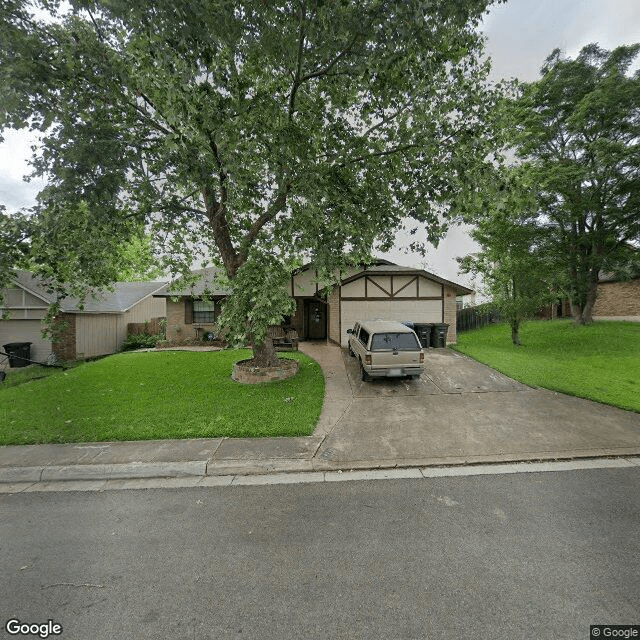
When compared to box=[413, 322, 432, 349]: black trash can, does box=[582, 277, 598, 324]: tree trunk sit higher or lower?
higher

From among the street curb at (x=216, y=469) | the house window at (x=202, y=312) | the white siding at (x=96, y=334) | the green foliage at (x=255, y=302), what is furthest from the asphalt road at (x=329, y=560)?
the white siding at (x=96, y=334)

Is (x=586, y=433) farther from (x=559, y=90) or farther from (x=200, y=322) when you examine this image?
(x=559, y=90)

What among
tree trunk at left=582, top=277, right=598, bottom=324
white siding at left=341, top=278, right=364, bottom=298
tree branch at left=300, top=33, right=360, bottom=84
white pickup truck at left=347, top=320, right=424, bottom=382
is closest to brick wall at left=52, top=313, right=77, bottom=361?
white siding at left=341, top=278, right=364, bottom=298

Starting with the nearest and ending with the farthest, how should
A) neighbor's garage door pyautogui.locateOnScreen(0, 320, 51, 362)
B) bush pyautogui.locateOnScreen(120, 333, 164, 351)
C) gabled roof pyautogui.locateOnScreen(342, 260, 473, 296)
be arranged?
gabled roof pyautogui.locateOnScreen(342, 260, 473, 296) → neighbor's garage door pyautogui.locateOnScreen(0, 320, 51, 362) → bush pyautogui.locateOnScreen(120, 333, 164, 351)

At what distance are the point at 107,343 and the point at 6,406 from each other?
11804 mm

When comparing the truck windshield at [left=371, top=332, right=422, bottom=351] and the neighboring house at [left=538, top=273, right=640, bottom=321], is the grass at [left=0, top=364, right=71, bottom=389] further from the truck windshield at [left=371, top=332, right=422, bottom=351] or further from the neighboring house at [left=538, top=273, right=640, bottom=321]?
the neighboring house at [left=538, top=273, right=640, bottom=321]

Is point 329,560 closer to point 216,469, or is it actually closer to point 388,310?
point 216,469

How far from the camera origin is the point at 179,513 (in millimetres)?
3715

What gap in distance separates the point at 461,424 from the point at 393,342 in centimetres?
309

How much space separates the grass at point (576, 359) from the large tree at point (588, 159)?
126 inches

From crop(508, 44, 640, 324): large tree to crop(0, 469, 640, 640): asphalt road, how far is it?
16.2 metres

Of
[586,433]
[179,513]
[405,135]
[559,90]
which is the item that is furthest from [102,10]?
[559,90]

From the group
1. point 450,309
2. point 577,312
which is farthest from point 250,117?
point 577,312

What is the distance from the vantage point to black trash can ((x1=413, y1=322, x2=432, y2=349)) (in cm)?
1457
